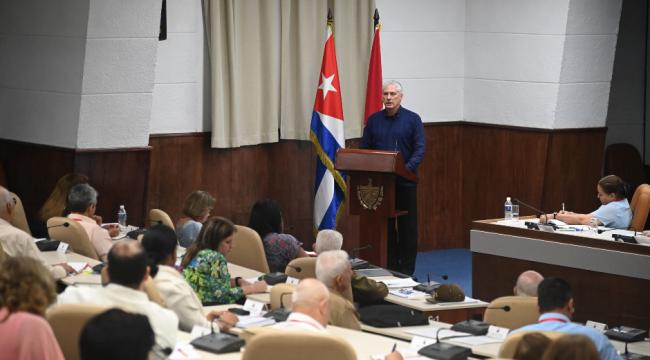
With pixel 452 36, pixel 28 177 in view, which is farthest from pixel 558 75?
pixel 28 177

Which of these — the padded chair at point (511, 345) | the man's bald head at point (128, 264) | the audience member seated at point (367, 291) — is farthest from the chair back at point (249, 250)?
the padded chair at point (511, 345)

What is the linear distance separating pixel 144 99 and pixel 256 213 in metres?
2.36

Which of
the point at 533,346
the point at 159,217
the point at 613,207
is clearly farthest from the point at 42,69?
the point at 533,346

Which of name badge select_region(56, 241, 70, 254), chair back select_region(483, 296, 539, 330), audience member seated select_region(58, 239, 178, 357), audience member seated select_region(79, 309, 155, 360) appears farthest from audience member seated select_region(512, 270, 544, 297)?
name badge select_region(56, 241, 70, 254)

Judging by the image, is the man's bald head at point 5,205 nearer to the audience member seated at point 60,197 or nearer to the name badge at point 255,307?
the audience member seated at point 60,197

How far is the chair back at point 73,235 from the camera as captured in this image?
8.29 m

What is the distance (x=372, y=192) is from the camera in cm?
956

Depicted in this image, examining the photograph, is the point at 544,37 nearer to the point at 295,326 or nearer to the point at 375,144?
the point at 375,144

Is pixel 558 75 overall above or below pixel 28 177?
above

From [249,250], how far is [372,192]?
5.56 feet

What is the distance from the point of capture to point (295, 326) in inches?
204

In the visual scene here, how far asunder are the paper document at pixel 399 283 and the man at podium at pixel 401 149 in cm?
221

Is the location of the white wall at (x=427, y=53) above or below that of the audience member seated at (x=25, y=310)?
above

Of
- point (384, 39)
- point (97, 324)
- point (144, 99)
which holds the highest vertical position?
point (384, 39)
